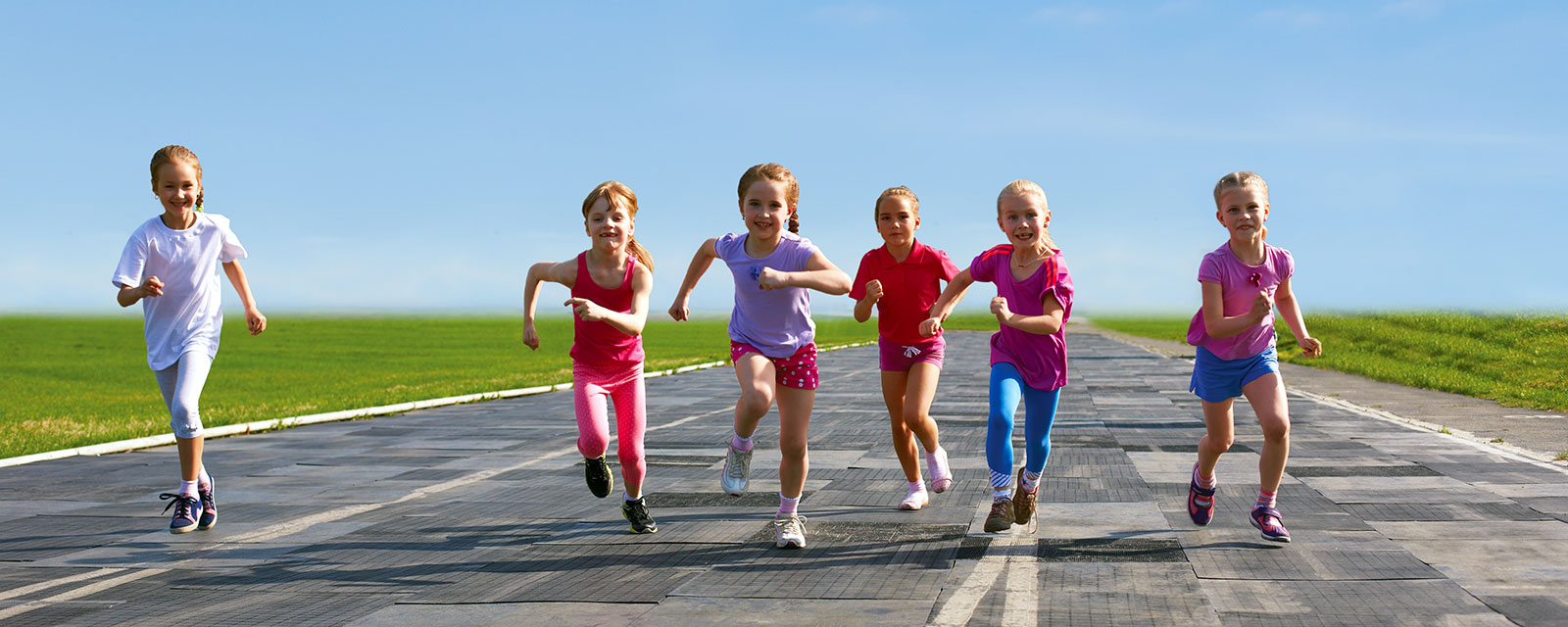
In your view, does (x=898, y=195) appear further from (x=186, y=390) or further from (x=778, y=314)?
(x=186, y=390)

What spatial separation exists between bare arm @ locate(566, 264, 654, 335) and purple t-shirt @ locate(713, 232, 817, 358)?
47cm

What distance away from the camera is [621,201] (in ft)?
22.1

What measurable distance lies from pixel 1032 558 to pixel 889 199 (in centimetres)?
219

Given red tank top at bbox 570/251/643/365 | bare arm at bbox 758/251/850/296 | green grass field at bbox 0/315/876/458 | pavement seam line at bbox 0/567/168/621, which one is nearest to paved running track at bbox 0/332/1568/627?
pavement seam line at bbox 0/567/168/621

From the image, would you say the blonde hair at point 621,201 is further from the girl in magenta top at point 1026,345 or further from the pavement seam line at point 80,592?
the pavement seam line at point 80,592

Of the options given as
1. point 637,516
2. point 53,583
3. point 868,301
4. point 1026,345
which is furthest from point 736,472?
point 53,583

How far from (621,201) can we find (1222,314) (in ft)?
10.1

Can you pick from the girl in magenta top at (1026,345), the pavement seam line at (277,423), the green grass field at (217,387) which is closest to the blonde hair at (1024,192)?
the girl in magenta top at (1026,345)

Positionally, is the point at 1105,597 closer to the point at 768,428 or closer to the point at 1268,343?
the point at 1268,343

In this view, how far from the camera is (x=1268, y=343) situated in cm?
638

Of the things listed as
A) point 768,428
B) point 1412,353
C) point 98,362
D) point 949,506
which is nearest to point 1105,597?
point 949,506

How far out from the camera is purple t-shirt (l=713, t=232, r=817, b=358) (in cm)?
653

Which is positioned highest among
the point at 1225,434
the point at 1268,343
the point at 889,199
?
the point at 889,199

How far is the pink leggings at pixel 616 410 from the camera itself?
6758mm
